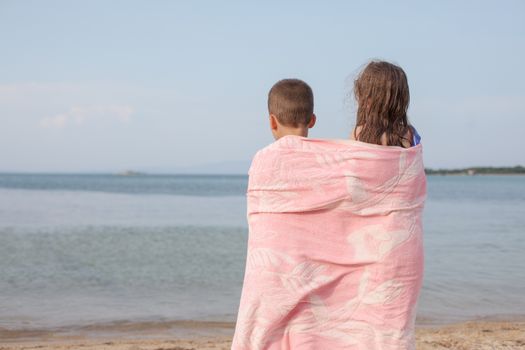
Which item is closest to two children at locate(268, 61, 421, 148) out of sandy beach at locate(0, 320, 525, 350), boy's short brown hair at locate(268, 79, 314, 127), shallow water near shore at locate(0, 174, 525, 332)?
boy's short brown hair at locate(268, 79, 314, 127)

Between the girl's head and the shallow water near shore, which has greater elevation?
the girl's head

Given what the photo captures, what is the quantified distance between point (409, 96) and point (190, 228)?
15.3m

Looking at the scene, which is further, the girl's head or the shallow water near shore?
the shallow water near shore

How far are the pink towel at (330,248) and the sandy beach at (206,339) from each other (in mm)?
3128

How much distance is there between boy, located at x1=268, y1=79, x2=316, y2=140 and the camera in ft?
8.80

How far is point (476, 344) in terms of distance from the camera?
577 centimetres

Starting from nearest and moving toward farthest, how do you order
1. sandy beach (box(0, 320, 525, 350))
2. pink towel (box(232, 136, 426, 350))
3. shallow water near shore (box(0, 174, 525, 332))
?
pink towel (box(232, 136, 426, 350)), sandy beach (box(0, 320, 525, 350)), shallow water near shore (box(0, 174, 525, 332))

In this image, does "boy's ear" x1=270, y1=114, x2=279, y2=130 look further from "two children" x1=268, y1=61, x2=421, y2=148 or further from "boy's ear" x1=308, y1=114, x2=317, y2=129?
"boy's ear" x1=308, y1=114, x2=317, y2=129

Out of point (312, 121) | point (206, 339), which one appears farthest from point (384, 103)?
point (206, 339)

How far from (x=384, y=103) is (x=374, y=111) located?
0.17 ft

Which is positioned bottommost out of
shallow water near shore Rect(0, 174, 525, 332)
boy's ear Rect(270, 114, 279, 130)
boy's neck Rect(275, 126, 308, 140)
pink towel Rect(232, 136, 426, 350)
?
shallow water near shore Rect(0, 174, 525, 332)

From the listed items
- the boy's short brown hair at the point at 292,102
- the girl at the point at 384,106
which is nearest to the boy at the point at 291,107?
the boy's short brown hair at the point at 292,102

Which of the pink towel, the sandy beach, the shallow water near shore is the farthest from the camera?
the shallow water near shore

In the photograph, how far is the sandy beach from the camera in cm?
579
